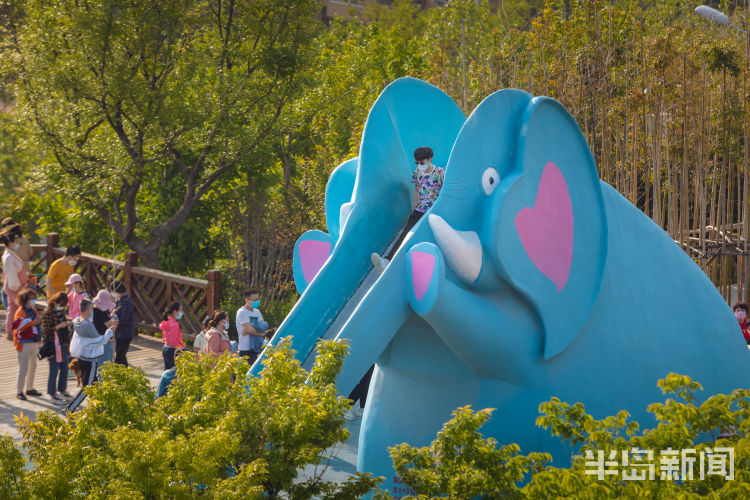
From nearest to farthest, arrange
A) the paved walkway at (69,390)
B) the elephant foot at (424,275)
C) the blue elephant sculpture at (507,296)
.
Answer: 1. the elephant foot at (424,275)
2. the blue elephant sculpture at (507,296)
3. the paved walkway at (69,390)

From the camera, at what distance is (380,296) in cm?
436

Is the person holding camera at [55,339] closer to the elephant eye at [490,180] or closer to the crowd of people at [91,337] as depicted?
the crowd of people at [91,337]

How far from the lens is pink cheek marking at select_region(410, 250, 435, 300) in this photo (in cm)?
427

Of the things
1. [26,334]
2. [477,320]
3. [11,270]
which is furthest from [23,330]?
[477,320]

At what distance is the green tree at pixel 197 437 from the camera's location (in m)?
3.26

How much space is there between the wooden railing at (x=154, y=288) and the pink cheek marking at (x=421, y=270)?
21.9 ft

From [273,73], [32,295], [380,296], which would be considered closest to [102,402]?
[380,296]

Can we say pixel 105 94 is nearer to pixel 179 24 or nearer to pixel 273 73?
pixel 179 24

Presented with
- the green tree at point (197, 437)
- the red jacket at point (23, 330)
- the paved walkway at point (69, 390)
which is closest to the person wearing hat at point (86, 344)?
the paved walkway at point (69, 390)

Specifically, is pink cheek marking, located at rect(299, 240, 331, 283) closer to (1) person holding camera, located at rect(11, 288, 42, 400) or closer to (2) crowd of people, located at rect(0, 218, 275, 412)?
(2) crowd of people, located at rect(0, 218, 275, 412)

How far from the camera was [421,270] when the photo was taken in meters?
4.32

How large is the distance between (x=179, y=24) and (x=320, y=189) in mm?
3351

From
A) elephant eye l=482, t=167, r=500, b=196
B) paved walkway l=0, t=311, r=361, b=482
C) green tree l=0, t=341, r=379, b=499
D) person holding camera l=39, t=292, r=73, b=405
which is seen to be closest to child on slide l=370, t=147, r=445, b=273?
elephant eye l=482, t=167, r=500, b=196

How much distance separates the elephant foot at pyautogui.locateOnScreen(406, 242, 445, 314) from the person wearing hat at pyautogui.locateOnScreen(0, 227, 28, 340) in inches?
315
